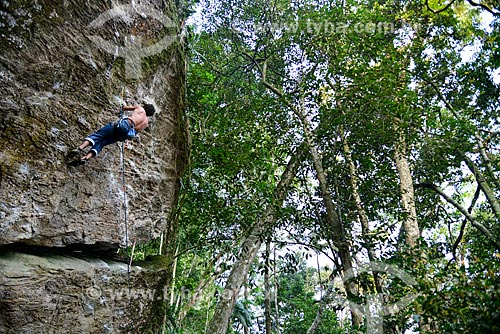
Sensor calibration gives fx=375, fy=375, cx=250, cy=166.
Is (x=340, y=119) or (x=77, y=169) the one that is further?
(x=340, y=119)

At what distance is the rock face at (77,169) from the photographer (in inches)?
129

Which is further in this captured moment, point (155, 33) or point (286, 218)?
point (286, 218)

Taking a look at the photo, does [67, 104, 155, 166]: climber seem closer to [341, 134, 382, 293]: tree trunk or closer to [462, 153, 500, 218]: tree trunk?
[341, 134, 382, 293]: tree trunk

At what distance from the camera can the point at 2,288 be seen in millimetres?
3053

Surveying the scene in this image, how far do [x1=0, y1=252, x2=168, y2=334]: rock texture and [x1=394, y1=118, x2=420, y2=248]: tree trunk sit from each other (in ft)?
13.8

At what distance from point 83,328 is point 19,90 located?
2.33m

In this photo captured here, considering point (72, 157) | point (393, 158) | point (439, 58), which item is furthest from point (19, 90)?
point (439, 58)

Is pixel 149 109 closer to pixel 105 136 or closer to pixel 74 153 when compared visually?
pixel 105 136

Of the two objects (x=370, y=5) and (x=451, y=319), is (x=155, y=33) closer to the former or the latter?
(x=451, y=319)

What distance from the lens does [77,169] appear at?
3803 mm

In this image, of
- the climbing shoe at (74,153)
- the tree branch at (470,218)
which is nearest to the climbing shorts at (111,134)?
the climbing shoe at (74,153)

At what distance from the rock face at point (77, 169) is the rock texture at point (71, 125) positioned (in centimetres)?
1

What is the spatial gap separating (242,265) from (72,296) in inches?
152

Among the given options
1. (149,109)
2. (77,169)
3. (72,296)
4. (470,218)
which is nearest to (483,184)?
(470,218)
